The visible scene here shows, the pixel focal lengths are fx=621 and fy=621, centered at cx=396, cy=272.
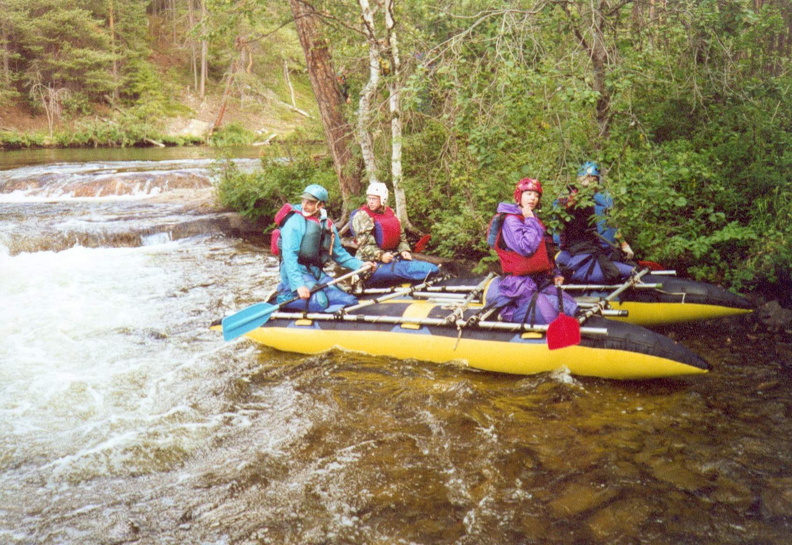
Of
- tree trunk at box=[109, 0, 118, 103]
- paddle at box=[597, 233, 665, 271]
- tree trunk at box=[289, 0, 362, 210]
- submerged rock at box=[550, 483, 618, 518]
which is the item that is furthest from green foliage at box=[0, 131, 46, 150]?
submerged rock at box=[550, 483, 618, 518]

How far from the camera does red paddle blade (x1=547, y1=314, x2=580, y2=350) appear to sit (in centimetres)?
466

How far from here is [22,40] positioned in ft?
91.2

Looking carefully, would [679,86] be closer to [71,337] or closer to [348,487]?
[348,487]

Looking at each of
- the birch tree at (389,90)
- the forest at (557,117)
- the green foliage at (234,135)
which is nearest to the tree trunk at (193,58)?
the green foliage at (234,135)

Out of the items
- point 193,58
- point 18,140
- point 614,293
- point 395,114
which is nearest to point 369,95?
point 395,114

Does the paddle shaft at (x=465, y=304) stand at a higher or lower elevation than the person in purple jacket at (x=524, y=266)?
lower

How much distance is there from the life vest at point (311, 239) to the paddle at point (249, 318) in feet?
1.12

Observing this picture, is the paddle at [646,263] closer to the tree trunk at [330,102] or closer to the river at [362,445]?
the river at [362,445]

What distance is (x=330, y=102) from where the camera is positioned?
10.1 metres

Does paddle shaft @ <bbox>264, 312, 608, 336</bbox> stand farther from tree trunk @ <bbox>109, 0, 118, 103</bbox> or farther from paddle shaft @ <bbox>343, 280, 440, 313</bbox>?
tree trunk @ <bbox>109, 0, 118, 103</bbox>

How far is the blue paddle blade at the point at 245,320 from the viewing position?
19.1ft

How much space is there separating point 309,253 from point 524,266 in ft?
7.35

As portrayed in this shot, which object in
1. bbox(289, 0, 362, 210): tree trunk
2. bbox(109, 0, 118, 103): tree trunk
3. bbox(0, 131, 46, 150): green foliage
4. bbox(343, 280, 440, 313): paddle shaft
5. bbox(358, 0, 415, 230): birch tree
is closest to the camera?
bbox(343, 280, 440, 313): paddle shaft

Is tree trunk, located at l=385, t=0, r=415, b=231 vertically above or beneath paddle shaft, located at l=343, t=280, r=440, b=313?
above
